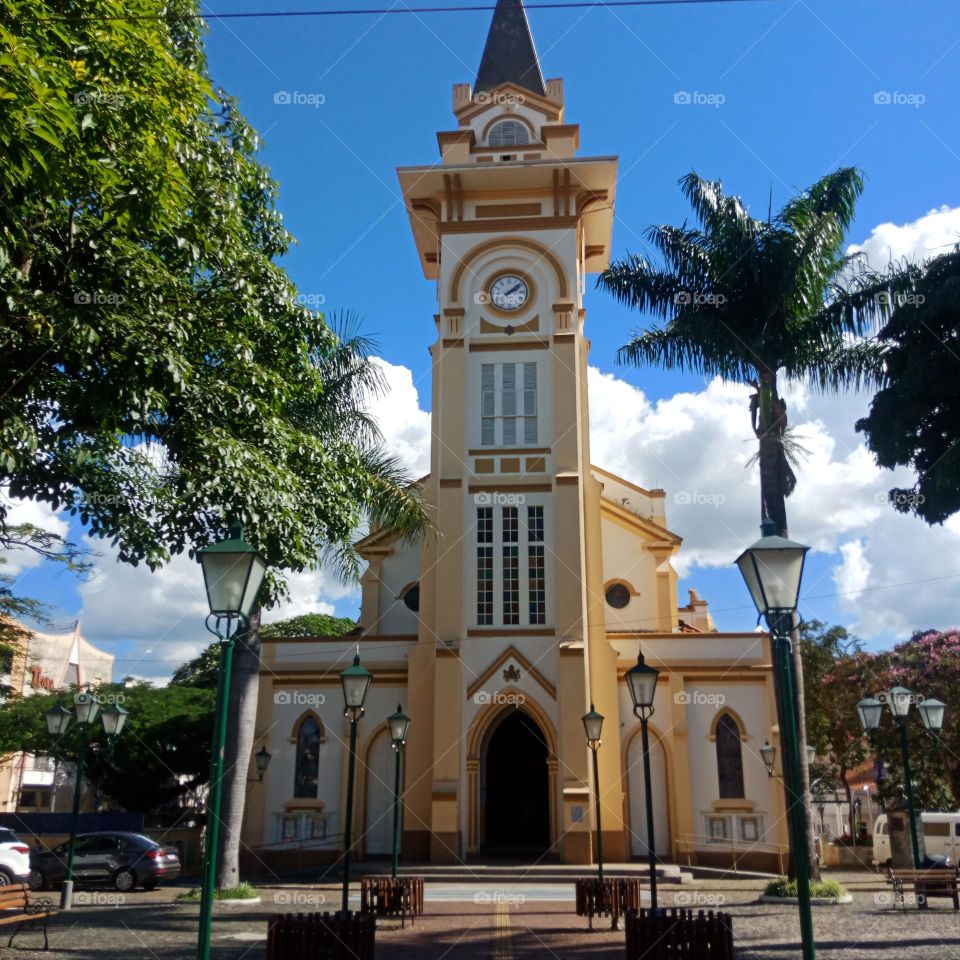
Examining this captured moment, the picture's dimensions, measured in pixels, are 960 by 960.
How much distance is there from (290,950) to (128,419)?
626 cm

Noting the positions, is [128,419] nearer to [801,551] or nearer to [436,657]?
[801,551]

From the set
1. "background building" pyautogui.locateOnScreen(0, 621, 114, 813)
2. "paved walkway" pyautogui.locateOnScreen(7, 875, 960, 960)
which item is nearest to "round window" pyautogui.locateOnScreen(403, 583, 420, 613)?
"paved walkway" pyautogui.locateOnScreen(7, 875, 960, 960)

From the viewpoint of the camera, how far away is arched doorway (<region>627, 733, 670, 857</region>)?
25344mm

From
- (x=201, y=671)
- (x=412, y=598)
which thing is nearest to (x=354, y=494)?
(x=412, y=598)

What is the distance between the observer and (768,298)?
19.8 meters

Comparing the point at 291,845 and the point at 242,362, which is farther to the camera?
the point at 291,845

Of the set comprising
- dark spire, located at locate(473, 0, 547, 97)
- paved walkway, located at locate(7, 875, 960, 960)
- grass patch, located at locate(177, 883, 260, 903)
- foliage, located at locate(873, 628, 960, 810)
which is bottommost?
paved walkway, located at locate(7, 875, 960, 960)

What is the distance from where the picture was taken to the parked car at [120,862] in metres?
22.0

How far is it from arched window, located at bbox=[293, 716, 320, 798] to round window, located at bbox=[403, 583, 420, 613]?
4350mm

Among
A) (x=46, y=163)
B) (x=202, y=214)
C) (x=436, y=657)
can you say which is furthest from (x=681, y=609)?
(x=46, y=163)

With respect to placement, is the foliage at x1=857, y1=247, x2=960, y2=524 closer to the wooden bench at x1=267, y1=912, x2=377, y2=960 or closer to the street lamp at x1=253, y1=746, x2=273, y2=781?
the wooden bench at x1=267, y1=912, x2=377, y2=960

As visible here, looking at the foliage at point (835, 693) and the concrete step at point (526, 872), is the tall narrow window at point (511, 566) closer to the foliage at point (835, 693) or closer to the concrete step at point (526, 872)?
the concrete step at point (526, 872)

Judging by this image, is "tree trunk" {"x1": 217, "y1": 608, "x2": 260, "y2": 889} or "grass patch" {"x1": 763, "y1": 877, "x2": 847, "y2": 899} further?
"tree trunk" {"x1": 217, "y1": 608, "x2": 260, "y2": 889}

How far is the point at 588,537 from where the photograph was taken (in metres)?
26.6
